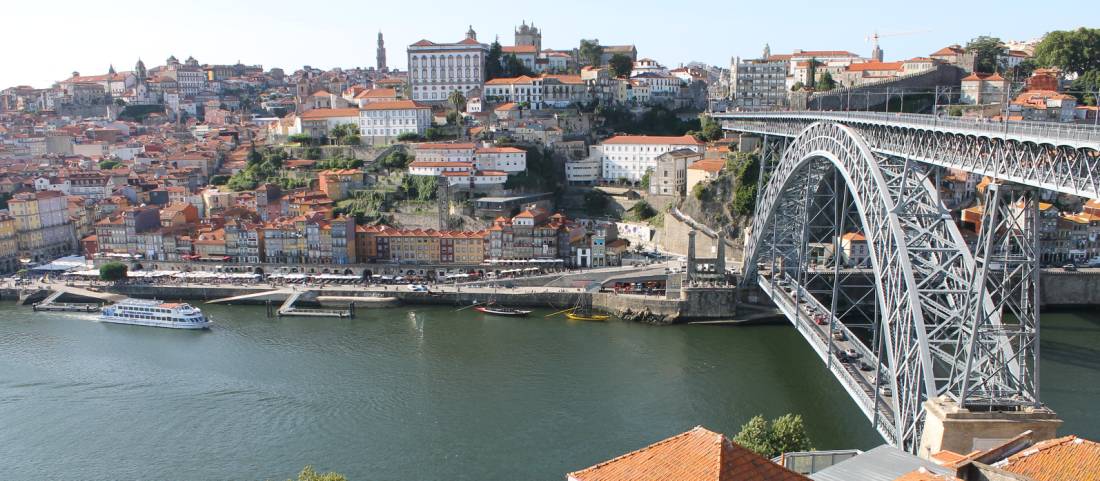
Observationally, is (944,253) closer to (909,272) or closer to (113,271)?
(909,272)

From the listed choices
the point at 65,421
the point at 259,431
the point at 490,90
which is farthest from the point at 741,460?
the point at 490,90

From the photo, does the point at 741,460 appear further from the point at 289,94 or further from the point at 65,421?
the point at 289,94

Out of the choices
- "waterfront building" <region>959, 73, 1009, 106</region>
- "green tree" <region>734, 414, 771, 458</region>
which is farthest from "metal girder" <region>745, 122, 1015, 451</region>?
"waterfront building" <region>959, 73, 1009, 106</region>

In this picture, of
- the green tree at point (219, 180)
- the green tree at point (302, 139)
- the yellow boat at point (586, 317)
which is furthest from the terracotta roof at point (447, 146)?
the yellow boat at point (586, 317)

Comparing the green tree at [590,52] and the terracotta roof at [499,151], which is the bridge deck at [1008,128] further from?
the green tree at [590,52]

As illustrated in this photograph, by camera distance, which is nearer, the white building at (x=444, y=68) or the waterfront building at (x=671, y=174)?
the waterfront building at (x=671, y=174)
